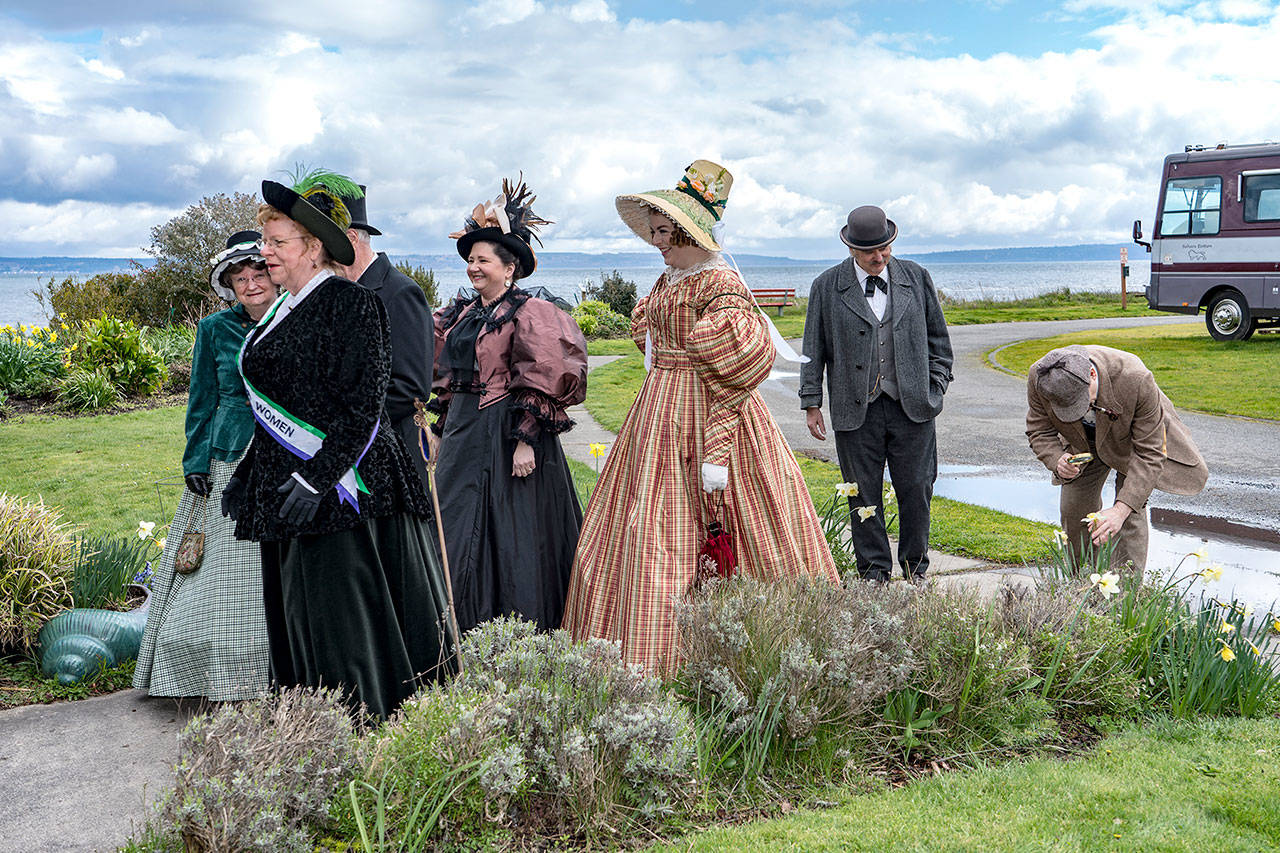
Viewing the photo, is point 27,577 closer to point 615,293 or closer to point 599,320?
point 599,320

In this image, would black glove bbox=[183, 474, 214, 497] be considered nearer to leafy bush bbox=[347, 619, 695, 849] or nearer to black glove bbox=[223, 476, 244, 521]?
black glove bbox=[223, 476, 244, 521]

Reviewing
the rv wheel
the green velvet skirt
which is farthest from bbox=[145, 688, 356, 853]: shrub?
the rv wheel

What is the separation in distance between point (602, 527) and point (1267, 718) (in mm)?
2653

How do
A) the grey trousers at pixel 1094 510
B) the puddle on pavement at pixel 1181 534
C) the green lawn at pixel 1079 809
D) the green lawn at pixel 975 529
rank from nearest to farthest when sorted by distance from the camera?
the green lawn at pixel 1079 809 < the grey trousers at pixel 1094 510 < the puddle on pavement at pixel 1181 534 < the green lawn at pixel 975 529

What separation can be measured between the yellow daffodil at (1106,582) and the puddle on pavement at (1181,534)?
643mm

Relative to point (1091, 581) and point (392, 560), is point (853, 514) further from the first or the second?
point (392, 560)

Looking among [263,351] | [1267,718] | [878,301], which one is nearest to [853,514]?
[878,301]

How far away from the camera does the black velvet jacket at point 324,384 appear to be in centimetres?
321

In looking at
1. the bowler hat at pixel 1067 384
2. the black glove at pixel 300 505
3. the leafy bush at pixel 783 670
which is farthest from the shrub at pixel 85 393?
the bowler hat at pixel 1067 384

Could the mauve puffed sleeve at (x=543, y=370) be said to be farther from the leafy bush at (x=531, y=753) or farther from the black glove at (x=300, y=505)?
the leafy bush at (x=531, y=753)

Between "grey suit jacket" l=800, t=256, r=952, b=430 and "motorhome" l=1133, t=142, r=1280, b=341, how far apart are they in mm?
17309

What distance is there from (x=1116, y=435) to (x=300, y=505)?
11.8ft

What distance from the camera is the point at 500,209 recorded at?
469cm

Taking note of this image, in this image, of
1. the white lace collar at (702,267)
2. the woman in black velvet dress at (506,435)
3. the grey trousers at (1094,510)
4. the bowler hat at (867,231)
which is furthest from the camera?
the bowler hat at (867,231)
